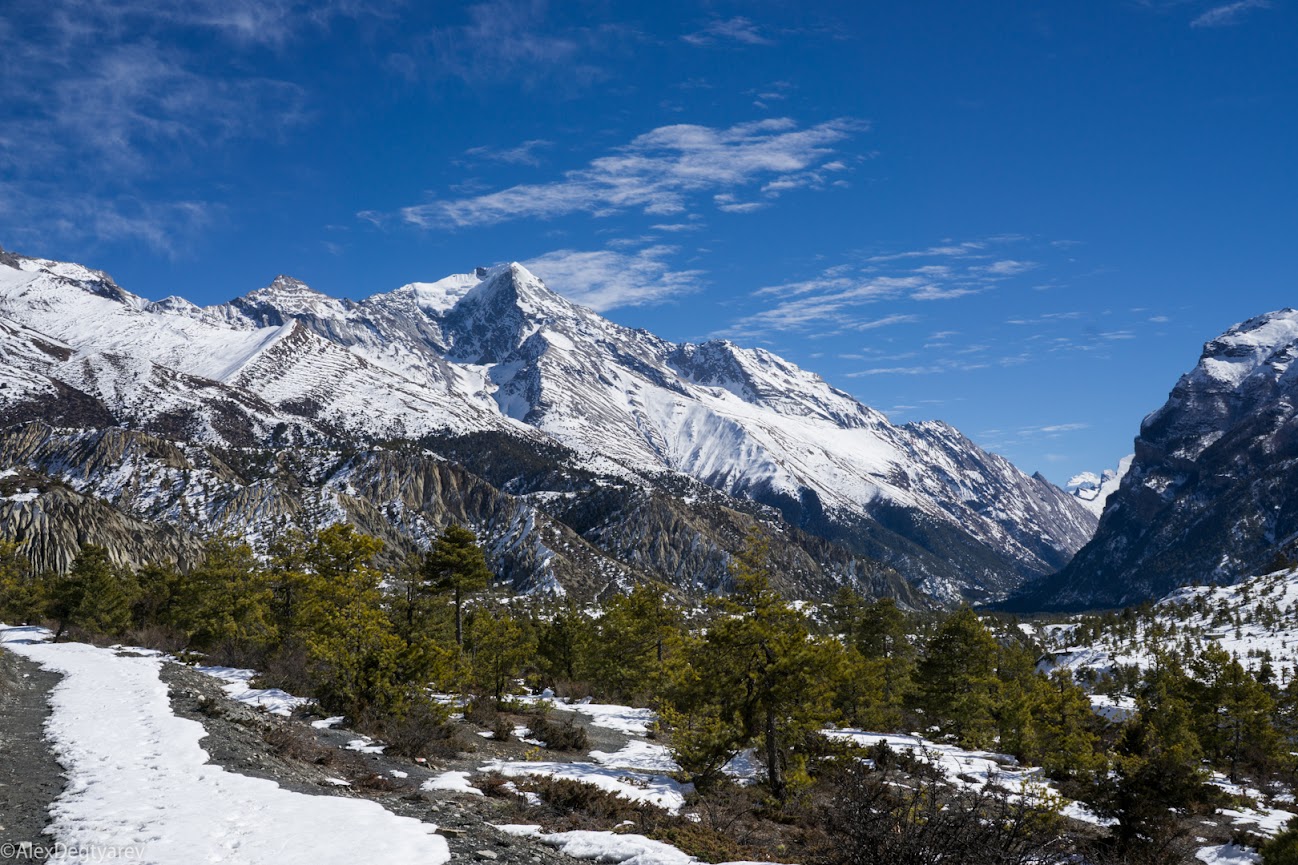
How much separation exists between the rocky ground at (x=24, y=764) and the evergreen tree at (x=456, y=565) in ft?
61.4

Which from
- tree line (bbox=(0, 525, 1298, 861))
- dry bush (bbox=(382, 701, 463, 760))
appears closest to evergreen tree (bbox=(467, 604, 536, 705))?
tree line (bbox=(0, 525, 1298, 861))

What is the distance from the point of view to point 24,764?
16.1m

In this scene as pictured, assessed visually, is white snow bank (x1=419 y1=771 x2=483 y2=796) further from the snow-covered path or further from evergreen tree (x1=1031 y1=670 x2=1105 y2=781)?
evergreen tree (x1=1031 y1=670 x2=1105 y2=781)

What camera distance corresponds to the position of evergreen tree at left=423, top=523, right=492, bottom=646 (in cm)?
4341

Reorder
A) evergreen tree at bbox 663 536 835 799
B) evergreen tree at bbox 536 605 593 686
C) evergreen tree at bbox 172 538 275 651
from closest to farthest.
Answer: evergreen tree at bbox 663 536 835 799
evergreen tree at bbox 172 538 275 651
evergreen tree at bbox 536 605 593 686

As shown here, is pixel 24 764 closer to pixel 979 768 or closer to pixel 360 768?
pixel 360 768

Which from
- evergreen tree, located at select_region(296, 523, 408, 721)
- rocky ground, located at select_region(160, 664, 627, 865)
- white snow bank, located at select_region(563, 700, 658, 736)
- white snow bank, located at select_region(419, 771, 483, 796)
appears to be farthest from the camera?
white snow bank, located at select_region(563, 700, 658, 736)

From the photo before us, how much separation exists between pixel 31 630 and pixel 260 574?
20439mm

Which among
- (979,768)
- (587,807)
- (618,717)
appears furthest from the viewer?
(618,717)

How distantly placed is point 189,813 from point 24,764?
601 cm

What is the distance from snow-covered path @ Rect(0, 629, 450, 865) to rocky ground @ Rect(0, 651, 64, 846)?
29 cm

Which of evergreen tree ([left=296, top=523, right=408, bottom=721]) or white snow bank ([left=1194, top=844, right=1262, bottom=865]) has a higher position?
evergreen tree ([left=296, top=523, right=408, bottom=721])

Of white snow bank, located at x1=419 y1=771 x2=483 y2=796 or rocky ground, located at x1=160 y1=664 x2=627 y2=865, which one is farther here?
white snow bank, located at x1=419 y1=771 x2=483 y2=796

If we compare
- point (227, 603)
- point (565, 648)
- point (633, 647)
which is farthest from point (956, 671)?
point (227, 603)
